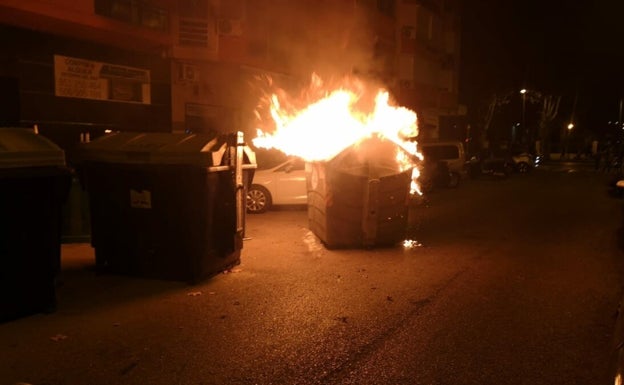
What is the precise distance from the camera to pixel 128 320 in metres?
5.40

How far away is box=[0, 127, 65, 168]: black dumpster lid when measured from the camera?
17.1 feet

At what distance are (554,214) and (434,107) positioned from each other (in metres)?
19.8

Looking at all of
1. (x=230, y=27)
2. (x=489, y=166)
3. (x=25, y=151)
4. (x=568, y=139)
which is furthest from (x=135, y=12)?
(x=568, y=139)

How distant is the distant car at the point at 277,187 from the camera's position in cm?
1259

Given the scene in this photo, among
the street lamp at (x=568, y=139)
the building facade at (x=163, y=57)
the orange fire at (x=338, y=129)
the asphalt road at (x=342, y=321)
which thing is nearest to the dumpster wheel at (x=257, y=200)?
the orange fire at (x=338, y=129)

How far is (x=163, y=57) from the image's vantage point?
14430 millimetres

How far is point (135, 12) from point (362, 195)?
7.31 metres

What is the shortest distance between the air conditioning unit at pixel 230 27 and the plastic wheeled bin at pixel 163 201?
30.6 ft

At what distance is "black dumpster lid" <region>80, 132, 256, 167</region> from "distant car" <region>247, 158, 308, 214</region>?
5.61 metres

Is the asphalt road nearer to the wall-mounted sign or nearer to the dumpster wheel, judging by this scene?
the dumpster wheel

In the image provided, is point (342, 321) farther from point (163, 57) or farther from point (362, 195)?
point (163, 57)

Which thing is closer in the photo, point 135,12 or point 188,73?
point 135,12

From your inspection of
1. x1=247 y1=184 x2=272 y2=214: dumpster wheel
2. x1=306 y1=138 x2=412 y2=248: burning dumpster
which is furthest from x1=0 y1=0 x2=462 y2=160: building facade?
x1=306 y1=138 x2=412 y2=248: burning dumpster

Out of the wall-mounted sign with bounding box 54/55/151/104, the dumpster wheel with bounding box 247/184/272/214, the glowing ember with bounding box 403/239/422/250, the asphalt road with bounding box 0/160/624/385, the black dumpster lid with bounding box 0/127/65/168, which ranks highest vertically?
the wall-mounted sign with bounding box 54/55/151/104
